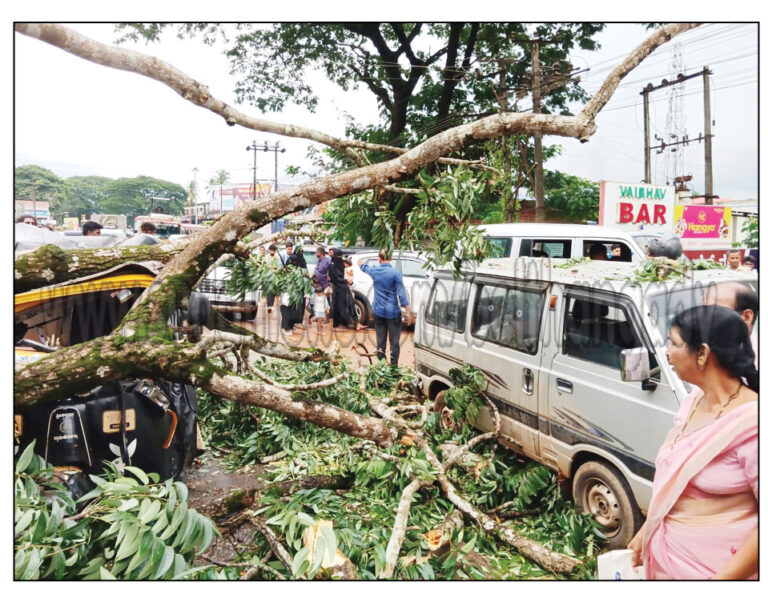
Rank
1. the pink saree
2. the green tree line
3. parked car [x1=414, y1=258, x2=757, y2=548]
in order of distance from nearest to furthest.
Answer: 1. the pink saree
2. parked car [x1=414, y1=258, x2=757, y2=548]
3. the green tree line

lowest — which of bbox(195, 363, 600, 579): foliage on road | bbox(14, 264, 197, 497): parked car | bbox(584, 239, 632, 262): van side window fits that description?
bbox(195, 363, 600, 579): foliage on road

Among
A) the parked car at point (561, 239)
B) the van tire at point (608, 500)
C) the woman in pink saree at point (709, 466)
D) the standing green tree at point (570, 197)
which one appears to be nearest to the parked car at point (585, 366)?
the van tire at point (608, 500)

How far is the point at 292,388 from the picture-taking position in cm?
379

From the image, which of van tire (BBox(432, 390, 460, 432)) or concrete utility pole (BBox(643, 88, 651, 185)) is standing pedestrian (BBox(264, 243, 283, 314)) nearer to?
van tire (BBox(432, 390, 460, 432))

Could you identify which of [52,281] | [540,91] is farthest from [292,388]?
[540,91]

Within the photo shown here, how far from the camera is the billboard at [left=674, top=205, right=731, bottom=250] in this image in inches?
180

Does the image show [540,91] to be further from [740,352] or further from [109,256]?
[109,256]

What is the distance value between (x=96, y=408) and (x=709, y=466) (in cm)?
341

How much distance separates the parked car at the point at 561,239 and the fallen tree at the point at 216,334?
2818 millimetres

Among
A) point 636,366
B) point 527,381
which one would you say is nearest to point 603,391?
point 636,366

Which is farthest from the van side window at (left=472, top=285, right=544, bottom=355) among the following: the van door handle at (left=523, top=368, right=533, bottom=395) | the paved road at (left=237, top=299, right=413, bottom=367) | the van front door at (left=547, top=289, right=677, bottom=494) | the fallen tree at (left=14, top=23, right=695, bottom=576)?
the paved road at (left=237, top=299, right=413, bottom=367)

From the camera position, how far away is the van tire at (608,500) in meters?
2.98

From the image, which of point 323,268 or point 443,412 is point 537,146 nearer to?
point 443,412

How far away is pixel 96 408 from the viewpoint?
327 centimetres
